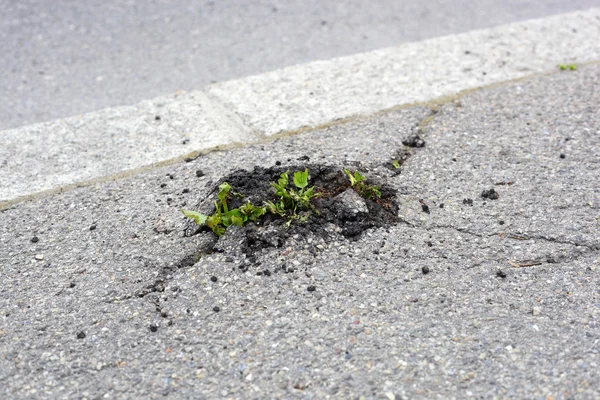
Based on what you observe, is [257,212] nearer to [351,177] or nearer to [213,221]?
[213,221]

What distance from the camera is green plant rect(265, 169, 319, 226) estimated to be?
2879 mm

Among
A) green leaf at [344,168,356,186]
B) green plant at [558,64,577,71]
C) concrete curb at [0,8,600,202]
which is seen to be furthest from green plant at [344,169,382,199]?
green plant at [558,64,577,71]

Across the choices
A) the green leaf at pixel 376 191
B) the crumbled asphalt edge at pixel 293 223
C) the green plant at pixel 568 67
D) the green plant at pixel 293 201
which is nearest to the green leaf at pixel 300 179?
the green plant at pixel 293 201

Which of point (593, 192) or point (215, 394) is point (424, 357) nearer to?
point (215, 394)

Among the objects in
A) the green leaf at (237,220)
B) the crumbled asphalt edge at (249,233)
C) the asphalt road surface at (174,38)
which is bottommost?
the asphalt road surface at (174,38)

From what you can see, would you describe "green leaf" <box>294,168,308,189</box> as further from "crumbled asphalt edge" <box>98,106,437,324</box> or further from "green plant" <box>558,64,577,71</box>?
"green plant" <box>558,64,577,71</box>

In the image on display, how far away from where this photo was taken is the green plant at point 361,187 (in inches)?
120

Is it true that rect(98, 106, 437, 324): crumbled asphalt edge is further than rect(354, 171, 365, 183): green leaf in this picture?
No

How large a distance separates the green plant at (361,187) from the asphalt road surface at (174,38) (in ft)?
5.71

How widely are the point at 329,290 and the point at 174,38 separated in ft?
10.3

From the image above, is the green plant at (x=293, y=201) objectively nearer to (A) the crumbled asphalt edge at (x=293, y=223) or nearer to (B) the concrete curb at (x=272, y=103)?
(A) the crumbled asphalt edge at (x=293, y=223)

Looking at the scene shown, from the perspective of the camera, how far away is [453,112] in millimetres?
3932

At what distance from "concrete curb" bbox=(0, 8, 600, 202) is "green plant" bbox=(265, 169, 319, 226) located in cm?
81

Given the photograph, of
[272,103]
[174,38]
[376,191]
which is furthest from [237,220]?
[174,38]
